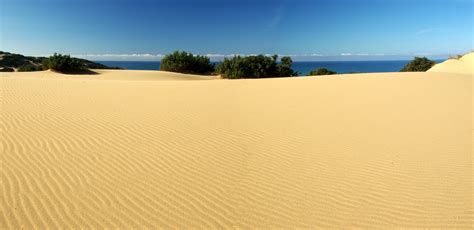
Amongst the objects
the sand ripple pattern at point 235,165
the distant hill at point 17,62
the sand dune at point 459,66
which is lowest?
the sand ripple pattern at point 235,165

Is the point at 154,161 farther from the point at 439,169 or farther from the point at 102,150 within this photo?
the point at 439,169

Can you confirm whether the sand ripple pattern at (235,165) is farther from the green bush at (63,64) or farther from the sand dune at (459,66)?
the sand dune at (459,66)

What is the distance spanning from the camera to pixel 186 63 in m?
32.6

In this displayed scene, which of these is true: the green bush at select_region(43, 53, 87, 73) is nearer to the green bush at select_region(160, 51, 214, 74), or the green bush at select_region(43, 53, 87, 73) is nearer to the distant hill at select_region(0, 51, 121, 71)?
the green bush at select_region(160, 51, 214, 74)

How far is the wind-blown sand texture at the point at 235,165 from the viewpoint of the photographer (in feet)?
12.1

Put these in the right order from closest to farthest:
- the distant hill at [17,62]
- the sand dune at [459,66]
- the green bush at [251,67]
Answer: the sand dune at [459,66], the green bush at [251,67], the distant hill at [17,62]

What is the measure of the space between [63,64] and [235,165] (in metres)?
25.7

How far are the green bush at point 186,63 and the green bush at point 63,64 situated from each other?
27.3 feet

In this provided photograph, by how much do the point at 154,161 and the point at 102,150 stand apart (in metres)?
1.07

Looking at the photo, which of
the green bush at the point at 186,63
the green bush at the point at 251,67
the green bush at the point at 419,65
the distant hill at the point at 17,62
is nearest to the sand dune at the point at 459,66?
the green bush at the point at 419,65

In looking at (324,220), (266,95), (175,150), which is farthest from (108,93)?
(324,220)

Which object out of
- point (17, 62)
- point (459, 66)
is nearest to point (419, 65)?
point (459, 66)

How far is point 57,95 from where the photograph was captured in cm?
1124

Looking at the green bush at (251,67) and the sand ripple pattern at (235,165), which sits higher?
the green bush at (251,67)
